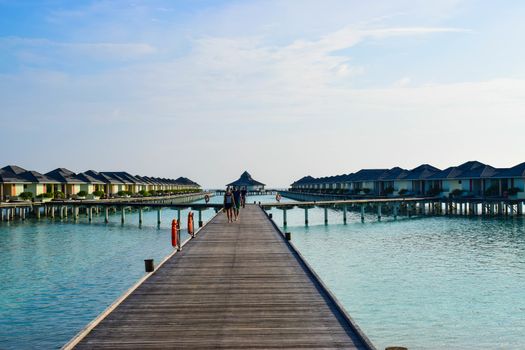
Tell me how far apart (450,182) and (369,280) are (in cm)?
4391

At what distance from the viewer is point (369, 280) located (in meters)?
20.4

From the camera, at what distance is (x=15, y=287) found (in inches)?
766

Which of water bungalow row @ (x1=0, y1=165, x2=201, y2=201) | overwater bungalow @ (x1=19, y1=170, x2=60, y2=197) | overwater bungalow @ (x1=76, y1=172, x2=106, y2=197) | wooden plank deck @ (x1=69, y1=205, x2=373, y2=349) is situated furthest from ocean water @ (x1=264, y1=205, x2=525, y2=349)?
overwater bungalow @ (x1=76, y1=172, x2=106, y2=197)

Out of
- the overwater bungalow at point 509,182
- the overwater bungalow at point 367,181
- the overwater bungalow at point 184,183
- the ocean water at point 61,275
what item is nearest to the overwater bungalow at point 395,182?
the overwater bungalow at point 367,181

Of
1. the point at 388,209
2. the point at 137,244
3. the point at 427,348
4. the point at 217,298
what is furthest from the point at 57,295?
the point at 388,209

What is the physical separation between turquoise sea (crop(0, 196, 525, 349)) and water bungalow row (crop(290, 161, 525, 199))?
546 inches

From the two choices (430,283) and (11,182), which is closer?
(430,283)

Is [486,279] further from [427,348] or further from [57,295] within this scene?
[57,295]

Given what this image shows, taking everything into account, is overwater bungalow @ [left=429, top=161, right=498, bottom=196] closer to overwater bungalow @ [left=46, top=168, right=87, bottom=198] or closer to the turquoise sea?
the turquoise sea

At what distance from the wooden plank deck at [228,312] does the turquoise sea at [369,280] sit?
9.55 feet

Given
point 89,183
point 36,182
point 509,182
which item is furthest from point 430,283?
point 89,183

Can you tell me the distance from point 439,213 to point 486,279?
40.7 m

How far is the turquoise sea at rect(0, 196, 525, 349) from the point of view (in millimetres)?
13617

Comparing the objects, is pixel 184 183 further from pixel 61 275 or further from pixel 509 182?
pixel 61 275
